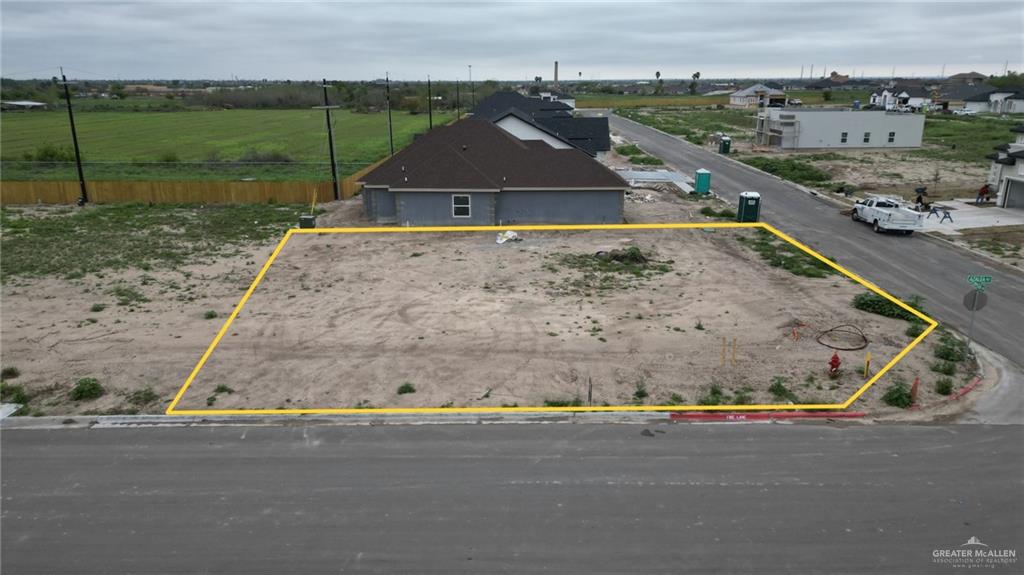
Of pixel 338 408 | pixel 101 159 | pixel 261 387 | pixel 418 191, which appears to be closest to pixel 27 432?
pixel 261 387

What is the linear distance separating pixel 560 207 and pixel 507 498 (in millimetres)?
24780

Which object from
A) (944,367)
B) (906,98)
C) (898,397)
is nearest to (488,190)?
(944,367)

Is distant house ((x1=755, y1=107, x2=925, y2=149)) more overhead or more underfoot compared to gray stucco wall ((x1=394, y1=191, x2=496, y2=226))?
more overhead

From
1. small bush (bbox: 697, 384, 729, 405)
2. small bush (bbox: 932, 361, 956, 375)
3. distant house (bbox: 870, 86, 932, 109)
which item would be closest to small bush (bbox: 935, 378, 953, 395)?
small bush (bbox: 932, 361, 956, 375)

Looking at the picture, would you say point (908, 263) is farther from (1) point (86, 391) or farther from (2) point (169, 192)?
(2) point (169, 192)

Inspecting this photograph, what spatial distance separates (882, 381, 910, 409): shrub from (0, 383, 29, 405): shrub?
21.1 meters

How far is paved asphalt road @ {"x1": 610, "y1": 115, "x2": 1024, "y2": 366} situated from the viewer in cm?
2089

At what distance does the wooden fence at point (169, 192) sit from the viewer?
41.8 m

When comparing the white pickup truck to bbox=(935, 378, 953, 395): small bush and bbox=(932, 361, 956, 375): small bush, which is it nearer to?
bbox=(932, 361, 956, 375): small bush

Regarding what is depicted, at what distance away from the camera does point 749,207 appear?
1364 inches

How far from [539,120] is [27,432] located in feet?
145

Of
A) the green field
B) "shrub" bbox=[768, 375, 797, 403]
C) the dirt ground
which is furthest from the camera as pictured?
the green field

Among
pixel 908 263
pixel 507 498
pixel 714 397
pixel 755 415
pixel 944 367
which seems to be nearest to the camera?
pixel 507 498

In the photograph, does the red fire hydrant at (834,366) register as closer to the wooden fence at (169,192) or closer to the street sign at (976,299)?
the street sign at (976,299)
